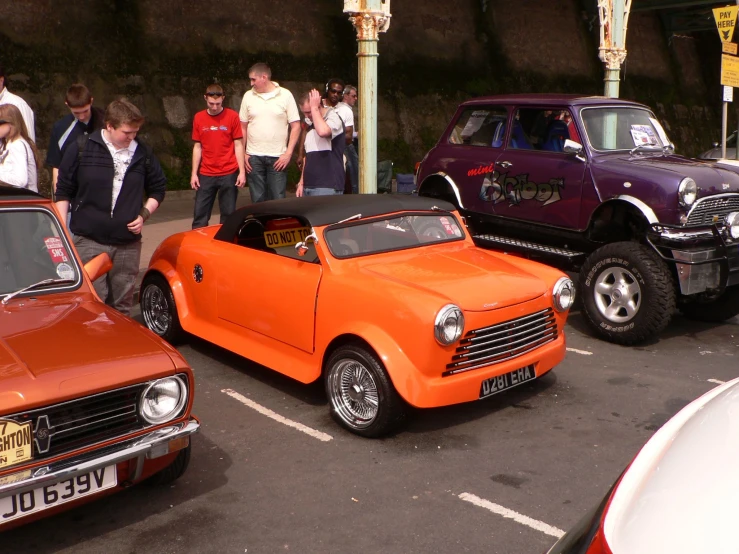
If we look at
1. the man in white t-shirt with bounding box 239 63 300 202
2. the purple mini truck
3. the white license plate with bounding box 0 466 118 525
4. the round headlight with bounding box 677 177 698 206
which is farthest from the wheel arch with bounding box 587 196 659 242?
the white license plate with bounding box 0 466 118 525

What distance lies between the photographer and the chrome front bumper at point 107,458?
3.35 meters

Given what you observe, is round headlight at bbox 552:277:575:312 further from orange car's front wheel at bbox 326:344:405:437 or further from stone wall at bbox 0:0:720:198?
stone wall at bbox 0:0:720:198

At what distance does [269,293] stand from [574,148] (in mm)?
3481

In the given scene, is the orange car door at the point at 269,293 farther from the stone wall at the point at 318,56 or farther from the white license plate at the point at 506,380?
the stone wall at the point at 318,56

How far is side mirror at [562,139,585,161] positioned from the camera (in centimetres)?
764

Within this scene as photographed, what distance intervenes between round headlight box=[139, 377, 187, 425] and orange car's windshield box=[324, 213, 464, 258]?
1.88 meters

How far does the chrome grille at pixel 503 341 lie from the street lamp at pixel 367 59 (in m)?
4.18

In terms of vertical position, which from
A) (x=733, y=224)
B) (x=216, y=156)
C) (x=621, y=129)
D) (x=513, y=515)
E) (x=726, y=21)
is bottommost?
(x=513, y=515)

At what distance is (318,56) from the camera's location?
58.3 ft

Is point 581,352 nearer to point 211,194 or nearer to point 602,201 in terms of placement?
point 602,201

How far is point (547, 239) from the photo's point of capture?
26.6ft

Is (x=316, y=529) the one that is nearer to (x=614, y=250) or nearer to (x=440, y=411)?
(x=440, y=411)

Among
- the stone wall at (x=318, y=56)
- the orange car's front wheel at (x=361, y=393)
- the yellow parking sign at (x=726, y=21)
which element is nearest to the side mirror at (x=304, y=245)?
the orange car's front wheel at (x=361, y=393)

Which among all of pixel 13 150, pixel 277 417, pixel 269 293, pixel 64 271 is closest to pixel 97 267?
pixel 64 271
